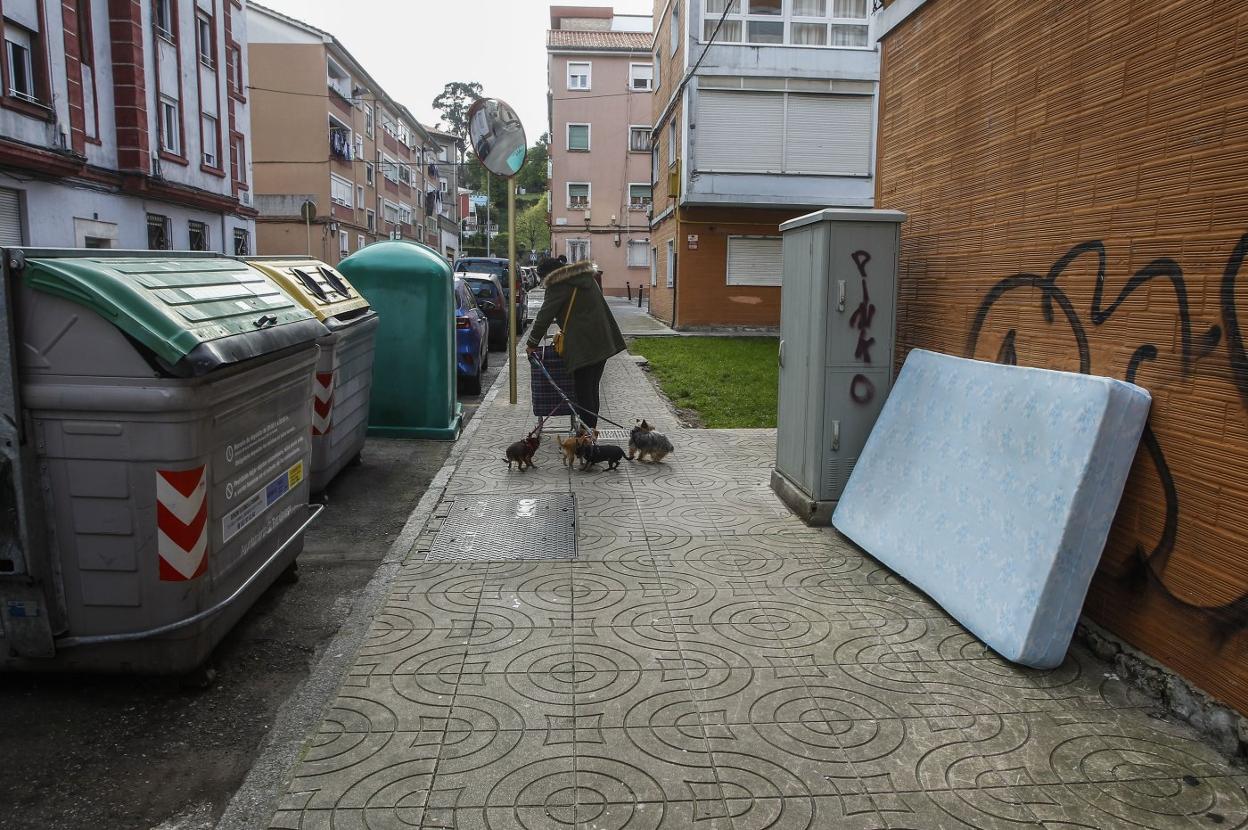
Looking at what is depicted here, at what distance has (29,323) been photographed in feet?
11.1

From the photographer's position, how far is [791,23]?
22.4 m

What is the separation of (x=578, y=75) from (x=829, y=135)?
28.7m

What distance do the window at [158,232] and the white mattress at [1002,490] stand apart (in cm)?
2494

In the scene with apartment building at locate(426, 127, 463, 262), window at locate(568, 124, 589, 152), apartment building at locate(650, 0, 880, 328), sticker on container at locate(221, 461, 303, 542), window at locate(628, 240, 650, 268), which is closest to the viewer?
sticker on container at locate(221, 461, 303, 542)

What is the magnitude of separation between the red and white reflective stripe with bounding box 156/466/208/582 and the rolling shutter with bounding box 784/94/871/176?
835 inches

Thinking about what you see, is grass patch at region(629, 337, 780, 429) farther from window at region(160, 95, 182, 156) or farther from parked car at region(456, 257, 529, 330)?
window at region(160, 95, 182, 156)

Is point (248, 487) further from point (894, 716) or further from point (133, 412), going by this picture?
point (894, 716)

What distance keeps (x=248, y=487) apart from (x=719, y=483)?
157 inches

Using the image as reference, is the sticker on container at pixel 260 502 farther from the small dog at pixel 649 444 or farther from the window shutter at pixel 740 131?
the window shutter at pixel 740 131

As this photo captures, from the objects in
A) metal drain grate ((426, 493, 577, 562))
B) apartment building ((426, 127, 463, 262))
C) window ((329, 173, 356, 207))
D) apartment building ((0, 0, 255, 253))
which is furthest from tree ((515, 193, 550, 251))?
metal drain grate ((426, 493, 577, 562))

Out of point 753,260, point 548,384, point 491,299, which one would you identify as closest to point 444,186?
point 753,260

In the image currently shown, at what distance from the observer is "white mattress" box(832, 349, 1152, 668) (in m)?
3.72

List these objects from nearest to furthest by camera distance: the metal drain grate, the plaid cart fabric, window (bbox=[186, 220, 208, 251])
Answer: the metal drain grate < the plaid cart fabric < window (bbox=[186, 220, 208, 251])

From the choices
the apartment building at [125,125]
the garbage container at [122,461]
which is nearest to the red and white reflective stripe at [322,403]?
the garbage container at [122,461]
